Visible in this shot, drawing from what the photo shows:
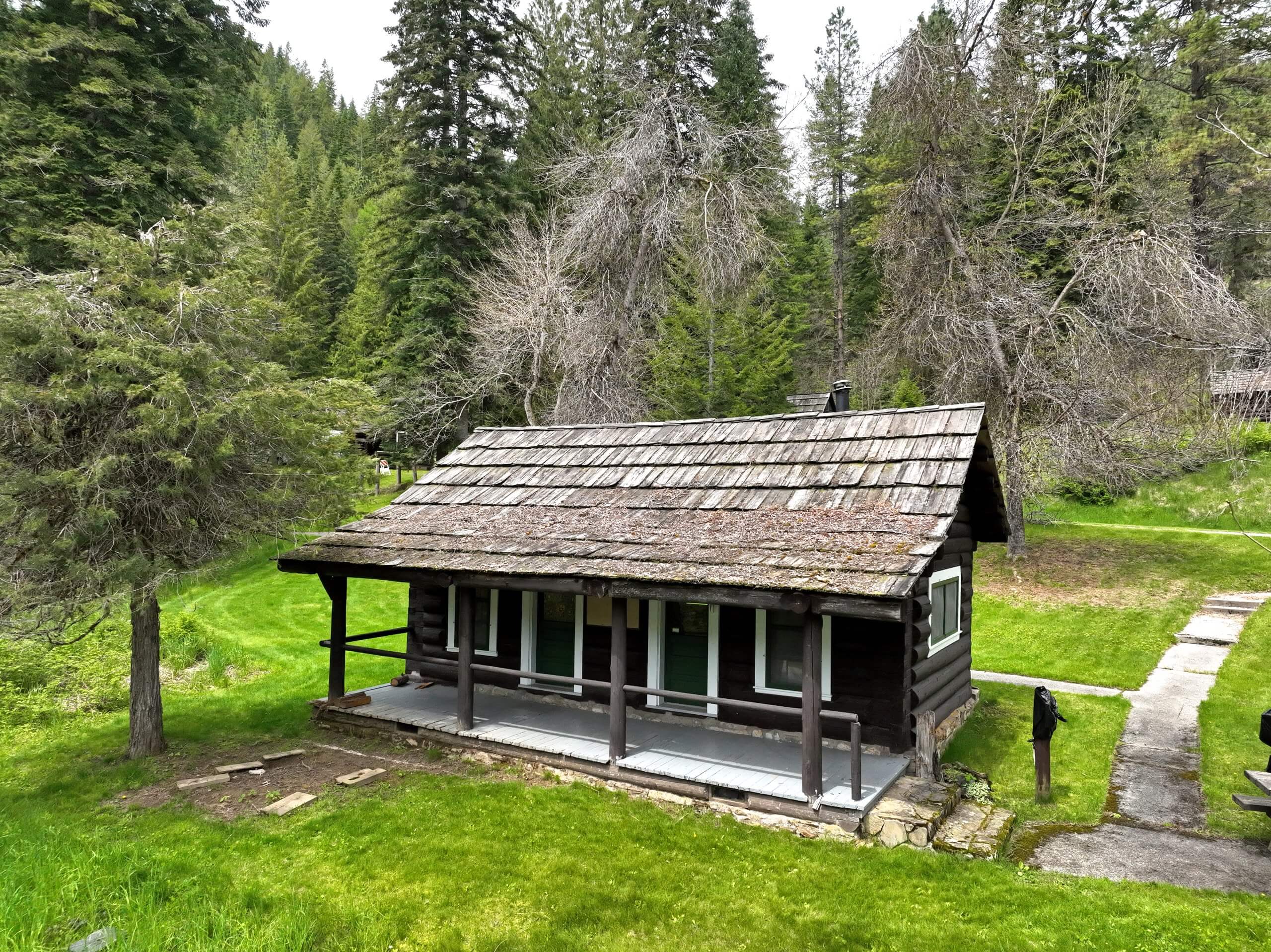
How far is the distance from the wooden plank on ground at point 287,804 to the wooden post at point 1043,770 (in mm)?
8594

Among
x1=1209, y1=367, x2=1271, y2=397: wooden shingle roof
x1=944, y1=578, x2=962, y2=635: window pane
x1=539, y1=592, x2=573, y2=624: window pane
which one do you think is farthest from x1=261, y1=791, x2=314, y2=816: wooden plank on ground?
x1=1209, y1=367, x2=1271, y2=397: wooden shingle roof

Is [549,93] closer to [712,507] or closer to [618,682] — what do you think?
[712,507]

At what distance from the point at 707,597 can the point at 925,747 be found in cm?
341

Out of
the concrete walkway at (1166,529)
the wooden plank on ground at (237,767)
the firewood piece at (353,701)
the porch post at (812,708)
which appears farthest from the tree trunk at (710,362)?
the wooden plank on ground at (237,767)

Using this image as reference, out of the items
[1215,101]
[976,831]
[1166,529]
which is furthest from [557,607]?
[1215,101]

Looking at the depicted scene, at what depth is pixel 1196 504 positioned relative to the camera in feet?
77.8

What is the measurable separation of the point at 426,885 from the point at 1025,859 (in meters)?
5.70

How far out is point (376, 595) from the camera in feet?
70.5

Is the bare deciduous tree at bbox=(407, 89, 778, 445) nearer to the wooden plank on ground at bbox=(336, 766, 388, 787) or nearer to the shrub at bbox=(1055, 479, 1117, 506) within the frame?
the wooden plank on ground at bbox=(336, 766, 388, 787)

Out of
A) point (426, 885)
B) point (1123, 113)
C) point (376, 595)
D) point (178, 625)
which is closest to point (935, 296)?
point (1123, 113)

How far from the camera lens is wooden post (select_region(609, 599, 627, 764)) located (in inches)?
343

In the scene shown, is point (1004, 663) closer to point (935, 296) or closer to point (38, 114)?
point (935, 296)

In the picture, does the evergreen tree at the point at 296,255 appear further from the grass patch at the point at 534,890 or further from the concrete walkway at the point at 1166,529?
the concrete walkway at the point at 1166,529

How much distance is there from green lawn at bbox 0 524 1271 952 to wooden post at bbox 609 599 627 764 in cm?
58
